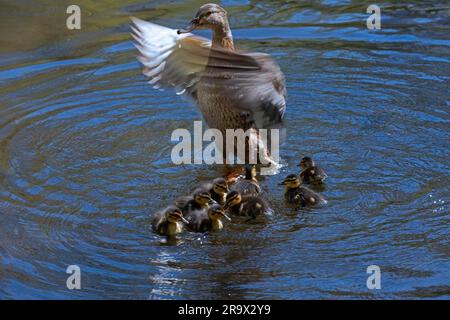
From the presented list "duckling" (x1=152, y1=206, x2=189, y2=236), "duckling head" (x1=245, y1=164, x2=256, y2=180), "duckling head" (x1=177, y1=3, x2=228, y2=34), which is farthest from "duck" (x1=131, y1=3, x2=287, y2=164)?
"duckling" (x1=152, y1=206, x2=189, y2=236)

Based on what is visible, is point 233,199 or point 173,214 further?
point 233,199

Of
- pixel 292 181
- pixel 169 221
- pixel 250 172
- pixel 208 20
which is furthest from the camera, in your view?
pixel 208 20

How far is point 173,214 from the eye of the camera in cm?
631

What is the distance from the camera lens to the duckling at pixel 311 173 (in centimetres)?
707

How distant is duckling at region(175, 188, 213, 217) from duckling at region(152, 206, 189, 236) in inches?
8.1

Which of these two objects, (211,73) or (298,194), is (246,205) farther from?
(211,73)

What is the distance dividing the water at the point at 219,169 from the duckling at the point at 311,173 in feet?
0.38

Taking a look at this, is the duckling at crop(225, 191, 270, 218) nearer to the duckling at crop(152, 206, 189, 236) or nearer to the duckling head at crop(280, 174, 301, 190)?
the duckling head at crop(280, 174, 301, 190)

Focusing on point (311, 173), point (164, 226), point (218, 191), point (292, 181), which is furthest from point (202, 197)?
point (311, 173)

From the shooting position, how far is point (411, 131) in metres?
7.87

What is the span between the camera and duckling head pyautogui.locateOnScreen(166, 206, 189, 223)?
6.30 metres

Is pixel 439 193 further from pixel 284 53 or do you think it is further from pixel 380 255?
pixel 284 53

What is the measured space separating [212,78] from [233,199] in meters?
0.84

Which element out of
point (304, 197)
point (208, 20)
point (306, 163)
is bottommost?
point (304, 197)
